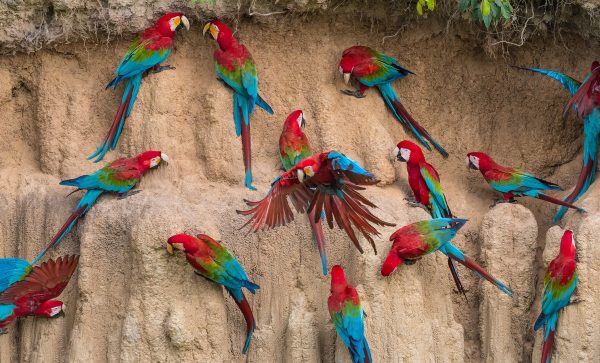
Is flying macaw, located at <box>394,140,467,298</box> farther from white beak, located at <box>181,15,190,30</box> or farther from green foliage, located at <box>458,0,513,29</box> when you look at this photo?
white beak, located at <box>181,15,190,30</box>

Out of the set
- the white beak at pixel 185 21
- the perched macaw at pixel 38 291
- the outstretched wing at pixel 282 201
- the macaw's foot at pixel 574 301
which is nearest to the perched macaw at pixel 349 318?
the outstretched wing at pixel 282 201

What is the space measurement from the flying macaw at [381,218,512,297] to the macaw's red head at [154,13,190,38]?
156 cm

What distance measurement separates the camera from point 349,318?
6.52 metres

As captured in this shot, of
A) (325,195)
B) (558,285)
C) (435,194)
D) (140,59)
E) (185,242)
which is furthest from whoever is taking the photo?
(140,59)

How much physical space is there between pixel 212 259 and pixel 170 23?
127cm

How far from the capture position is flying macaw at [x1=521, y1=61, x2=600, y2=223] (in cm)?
697

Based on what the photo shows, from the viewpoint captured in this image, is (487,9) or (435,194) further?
(435,194)

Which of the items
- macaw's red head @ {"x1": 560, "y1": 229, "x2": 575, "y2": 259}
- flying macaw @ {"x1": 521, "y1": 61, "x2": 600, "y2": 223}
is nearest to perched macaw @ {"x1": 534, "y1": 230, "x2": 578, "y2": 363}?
macaw's red head @ {"x1": 560, "y1": 229, "x2": 575, "y2": 259}

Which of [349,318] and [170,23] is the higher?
[170,23]

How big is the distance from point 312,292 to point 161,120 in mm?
1200

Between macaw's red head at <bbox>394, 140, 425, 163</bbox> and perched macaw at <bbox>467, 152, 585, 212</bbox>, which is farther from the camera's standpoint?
macaw's red head at <bbox>394, 140, 425, 163</bbox>

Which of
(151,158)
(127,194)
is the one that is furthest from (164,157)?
(127,194)

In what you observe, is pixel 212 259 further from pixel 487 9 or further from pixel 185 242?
pixel 487 9

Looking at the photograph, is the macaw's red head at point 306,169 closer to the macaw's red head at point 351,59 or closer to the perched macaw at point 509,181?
the macaw's red head at point 351,59
